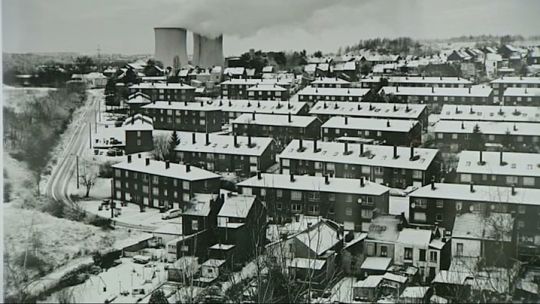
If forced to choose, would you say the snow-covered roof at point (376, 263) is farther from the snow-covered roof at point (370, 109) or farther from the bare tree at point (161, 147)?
Result: the bare tree at point (161, 147)

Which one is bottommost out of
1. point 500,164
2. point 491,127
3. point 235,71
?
point 500,164

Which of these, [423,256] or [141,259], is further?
[141,259]

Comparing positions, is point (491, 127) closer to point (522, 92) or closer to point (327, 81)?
point (522, 92)

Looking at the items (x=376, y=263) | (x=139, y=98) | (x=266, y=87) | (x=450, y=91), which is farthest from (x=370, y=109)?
(x=139, y=98)

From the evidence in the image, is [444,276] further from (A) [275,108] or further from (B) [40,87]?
(B) [40,87]

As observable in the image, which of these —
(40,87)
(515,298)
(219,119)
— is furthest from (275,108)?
(515,298)

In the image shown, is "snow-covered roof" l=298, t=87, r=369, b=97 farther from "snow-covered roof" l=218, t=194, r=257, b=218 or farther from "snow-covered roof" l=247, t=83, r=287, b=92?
"snow-covered roof" l=218, t=194, r=257, b=218
